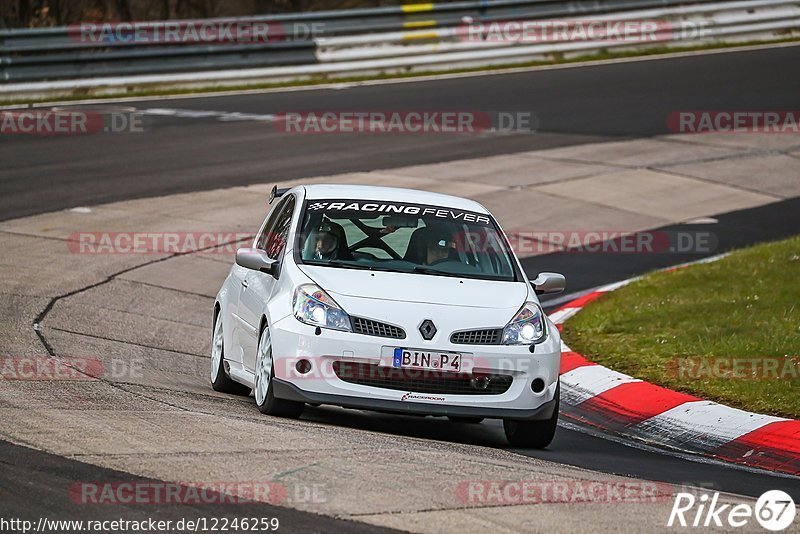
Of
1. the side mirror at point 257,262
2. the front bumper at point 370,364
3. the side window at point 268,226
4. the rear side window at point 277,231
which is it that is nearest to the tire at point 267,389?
the front bumper at point 370,364

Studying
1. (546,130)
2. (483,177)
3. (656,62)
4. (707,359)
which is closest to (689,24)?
(656,62)

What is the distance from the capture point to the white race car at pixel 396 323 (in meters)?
8.11

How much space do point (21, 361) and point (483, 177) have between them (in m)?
10.9

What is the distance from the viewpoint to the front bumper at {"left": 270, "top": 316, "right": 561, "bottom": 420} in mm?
8070

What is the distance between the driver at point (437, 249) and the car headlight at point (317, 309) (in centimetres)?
102

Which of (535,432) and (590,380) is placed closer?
(535,432)

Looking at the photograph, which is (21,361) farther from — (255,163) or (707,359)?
(255,163)

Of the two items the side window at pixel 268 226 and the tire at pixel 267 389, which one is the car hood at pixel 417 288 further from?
the side window at pixel 268 226

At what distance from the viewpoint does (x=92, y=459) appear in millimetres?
6516

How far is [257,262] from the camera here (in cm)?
889

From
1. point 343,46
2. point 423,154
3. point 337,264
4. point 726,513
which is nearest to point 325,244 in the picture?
point 337,264

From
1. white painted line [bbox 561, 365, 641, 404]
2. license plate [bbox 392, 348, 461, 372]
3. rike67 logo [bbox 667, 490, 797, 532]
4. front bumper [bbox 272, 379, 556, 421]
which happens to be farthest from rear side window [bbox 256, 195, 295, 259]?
rike67 logo [bbox 667, 490, 797, 532]

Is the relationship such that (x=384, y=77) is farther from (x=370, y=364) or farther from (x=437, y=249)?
(x=370, y=364)

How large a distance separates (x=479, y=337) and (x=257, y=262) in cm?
163
